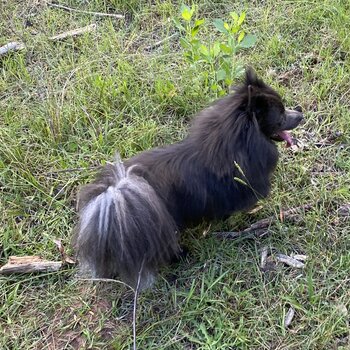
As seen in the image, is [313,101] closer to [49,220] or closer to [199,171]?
[199,171]

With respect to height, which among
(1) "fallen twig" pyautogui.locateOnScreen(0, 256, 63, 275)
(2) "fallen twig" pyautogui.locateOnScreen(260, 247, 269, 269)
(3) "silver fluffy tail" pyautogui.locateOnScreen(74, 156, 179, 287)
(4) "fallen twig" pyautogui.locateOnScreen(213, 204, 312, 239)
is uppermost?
(3) "silver fluffy tail" pyautogui.locateOnScreen(74, 156, 179, 287)

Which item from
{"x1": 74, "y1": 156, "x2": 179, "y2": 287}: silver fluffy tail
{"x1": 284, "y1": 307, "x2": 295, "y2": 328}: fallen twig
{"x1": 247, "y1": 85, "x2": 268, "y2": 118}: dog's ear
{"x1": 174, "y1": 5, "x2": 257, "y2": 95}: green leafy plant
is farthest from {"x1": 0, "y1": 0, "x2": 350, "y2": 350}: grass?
{"x1": 247, "y1": 85, "x2": 268, "y2": 118}: dog's ear

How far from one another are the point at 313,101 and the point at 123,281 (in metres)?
1.66

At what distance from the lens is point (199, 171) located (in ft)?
7.90

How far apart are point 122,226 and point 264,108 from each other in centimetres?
88

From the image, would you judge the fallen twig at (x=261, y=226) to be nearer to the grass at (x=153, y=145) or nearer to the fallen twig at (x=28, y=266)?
the grass at (x=153, y=145)

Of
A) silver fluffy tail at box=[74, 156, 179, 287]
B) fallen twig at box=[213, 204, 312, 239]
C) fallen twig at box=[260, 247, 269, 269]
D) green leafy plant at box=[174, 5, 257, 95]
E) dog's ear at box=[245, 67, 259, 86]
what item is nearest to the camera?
silver fluffy tail at box=[74, 156, 179, 287]

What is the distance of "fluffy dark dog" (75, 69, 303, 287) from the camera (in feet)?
7.07

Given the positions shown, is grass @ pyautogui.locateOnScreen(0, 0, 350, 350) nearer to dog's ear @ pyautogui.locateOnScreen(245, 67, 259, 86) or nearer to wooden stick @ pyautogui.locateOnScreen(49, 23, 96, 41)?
wooden stick @ pyautogui.locateOnScreen(49, 23, 96, 41)

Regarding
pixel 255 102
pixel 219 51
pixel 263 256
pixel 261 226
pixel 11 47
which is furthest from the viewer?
pixel 11 47

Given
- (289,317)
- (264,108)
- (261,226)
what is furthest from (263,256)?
(264,108)

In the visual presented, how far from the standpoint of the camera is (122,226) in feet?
6.94

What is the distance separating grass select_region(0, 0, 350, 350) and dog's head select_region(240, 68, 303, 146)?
41 centimetres

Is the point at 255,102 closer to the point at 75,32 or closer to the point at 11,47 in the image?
the point at 75,32
